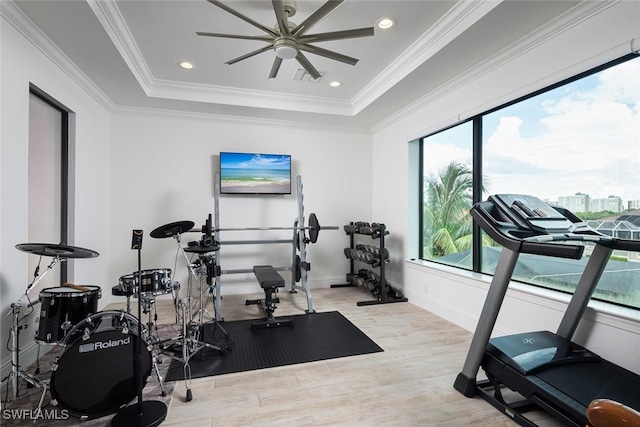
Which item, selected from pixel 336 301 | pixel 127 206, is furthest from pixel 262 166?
pixel 336 301

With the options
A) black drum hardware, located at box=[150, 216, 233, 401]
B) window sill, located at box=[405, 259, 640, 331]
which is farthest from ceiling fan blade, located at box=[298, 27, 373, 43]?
window sill, located at box=[405, 259, 640, 331]

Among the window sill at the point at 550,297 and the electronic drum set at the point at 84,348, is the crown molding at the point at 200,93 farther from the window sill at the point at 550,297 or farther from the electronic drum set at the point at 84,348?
the window sill at the point at 550,297

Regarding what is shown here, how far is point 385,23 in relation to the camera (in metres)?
2.91

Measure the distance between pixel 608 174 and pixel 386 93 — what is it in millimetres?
2476

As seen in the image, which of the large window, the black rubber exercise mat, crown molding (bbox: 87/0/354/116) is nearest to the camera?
the large window

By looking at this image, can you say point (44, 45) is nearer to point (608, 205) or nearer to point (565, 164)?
point (565, 164)

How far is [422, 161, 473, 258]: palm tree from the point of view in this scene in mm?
3846

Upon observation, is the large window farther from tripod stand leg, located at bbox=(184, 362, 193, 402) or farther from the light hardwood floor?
tripod stand leg, located at bbox=(184, 362, 193, 402)

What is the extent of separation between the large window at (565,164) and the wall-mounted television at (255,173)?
8.50 ft

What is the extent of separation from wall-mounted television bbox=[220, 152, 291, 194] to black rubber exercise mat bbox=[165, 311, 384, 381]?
84.0 inches

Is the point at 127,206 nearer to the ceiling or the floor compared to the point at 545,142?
nearer to the floor

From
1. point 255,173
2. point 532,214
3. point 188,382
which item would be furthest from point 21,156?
point 532,214

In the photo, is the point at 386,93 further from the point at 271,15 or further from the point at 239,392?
the point at 239,392

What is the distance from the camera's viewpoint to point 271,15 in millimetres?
2828
